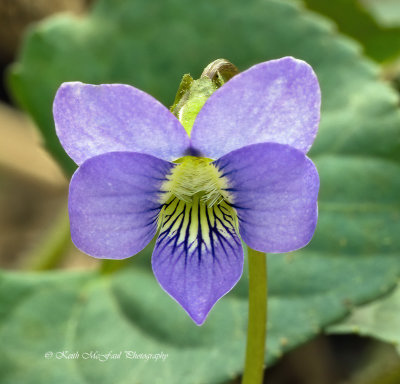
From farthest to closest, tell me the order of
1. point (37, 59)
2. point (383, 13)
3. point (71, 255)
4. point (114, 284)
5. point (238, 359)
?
point (383, 13)
point (71, 255)
point (37, 59)
point (114, 284)
point (238, 359)

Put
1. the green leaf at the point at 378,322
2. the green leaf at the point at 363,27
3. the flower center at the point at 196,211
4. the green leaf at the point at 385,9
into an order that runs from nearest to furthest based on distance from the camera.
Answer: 1. the flower center at the point at 196,211
2. the green leaf at the point at 378,322
3. the green leaf at the point at 363,27
4. the green leaf at the point at 385,9

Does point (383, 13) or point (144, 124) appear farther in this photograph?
point (383, 13)

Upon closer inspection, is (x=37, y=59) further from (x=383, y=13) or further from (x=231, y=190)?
(x=383, y=13)

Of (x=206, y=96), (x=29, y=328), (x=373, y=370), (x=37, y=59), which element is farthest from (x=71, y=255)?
(x=206, y=96)

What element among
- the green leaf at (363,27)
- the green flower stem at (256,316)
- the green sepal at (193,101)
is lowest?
the green leaf at (363,27)

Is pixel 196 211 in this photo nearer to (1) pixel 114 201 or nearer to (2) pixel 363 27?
(1) pixel 114 201

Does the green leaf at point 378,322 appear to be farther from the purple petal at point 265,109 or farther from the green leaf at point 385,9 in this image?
the green leaf at point 385,9

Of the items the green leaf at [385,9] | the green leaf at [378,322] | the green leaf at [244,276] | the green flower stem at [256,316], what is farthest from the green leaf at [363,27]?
the green flower stem at [256,316]
